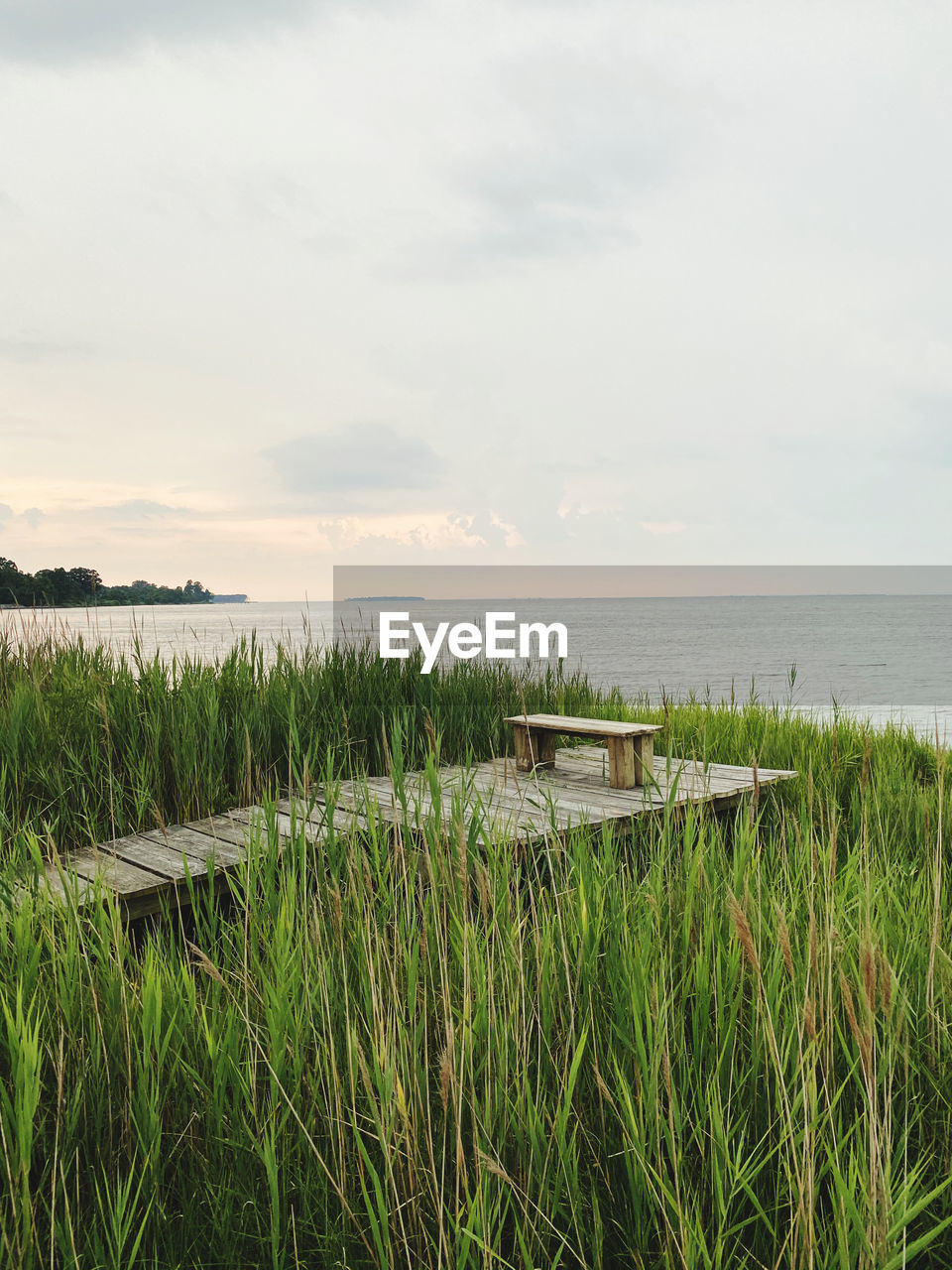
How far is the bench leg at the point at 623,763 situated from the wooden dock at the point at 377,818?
5cm

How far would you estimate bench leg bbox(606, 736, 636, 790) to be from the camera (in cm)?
528

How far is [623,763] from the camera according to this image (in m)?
5.29

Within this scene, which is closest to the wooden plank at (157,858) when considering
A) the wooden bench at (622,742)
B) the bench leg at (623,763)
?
the wooden bench at (622,742)

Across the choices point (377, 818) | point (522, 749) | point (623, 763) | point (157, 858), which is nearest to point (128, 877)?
point (157, 858)

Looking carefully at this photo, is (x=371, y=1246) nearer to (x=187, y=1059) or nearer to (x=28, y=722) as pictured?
Result: (x=187, y=1059)

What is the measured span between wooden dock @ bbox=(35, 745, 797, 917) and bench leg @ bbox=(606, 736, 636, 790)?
0.05 metres

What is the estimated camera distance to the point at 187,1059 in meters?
1.83

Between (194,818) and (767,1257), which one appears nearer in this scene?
(767,1257)

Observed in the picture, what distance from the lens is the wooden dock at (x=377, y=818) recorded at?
3113mm

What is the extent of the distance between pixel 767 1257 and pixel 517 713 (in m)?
5.49

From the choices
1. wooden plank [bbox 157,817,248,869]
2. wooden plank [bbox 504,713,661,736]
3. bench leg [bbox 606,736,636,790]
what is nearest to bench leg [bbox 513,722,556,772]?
wooden plank [bbox 504,713,661,736]

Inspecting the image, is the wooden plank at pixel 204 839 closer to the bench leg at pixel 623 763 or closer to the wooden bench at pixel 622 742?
the wooden bench at pixel 622 742

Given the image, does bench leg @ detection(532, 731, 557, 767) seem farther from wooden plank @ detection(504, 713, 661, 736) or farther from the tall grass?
the tall grass

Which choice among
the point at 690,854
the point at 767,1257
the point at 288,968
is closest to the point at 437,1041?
the point at 288,968
